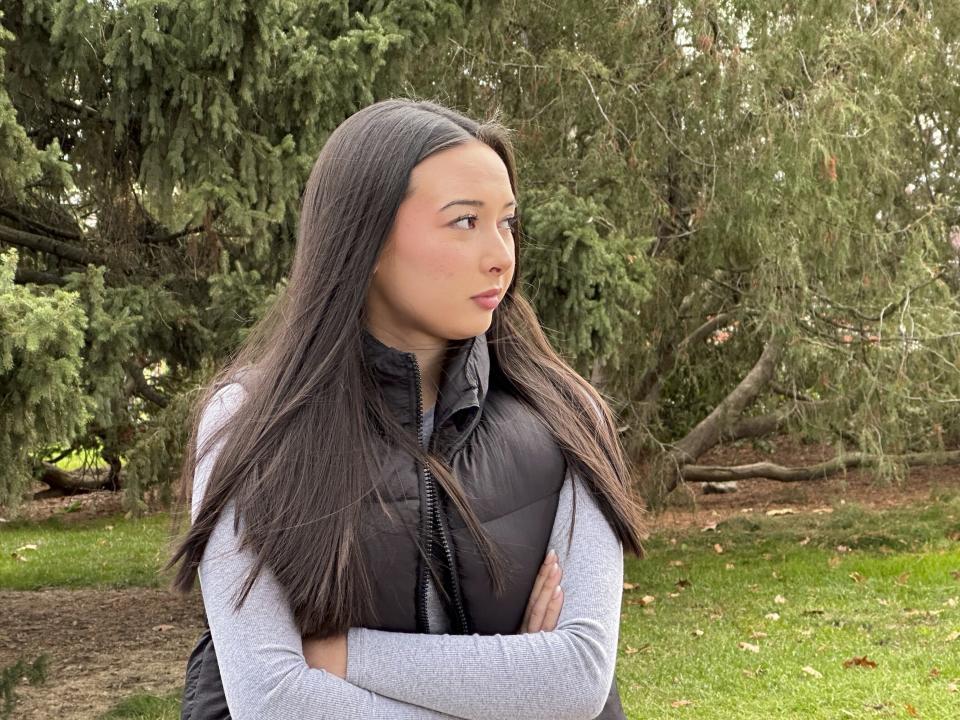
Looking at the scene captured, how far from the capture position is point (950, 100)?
8.96 metres

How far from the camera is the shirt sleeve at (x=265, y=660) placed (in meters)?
1.63

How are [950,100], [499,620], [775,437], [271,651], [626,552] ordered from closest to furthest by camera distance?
[271,651], [499,620], [626,552], [950,100], [775,437]

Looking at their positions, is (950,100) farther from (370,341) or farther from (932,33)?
(370,341)

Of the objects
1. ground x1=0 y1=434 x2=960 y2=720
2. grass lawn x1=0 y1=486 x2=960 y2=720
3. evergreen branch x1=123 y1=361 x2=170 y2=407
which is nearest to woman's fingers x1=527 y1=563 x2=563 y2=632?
ground x1=0 y1=434 x2=960 y2=720

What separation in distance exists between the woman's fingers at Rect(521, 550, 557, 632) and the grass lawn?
232cm

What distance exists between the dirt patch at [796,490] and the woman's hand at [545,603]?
9.06m

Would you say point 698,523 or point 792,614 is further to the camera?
point 698,523

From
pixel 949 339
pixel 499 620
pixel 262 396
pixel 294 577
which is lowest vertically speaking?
pixel 949 339

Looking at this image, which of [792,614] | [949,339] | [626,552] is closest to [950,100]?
[949,339]

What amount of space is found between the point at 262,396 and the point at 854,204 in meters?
6.11

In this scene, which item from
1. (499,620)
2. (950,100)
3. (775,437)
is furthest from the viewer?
(775,437)

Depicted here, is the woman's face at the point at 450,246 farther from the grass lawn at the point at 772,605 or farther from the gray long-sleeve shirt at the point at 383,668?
the grass lawn at the point at 772,605

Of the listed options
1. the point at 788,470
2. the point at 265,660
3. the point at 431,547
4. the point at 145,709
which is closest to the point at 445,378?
the point at 431,547

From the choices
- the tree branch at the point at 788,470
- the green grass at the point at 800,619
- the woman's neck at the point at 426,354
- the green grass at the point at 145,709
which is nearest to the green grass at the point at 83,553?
the green grass at the point at 145,709
